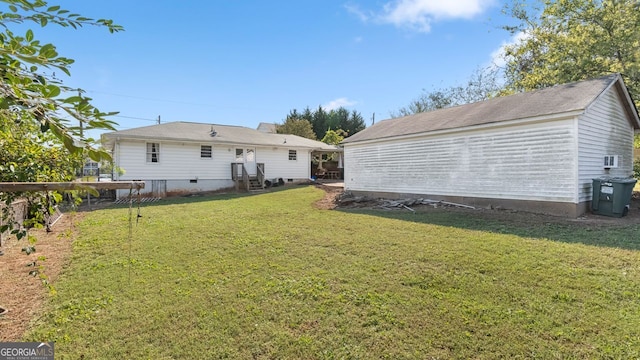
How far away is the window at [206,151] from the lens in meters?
17.4

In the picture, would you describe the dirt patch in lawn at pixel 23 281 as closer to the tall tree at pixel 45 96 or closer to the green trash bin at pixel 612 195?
the tall tree at pixel 45 96

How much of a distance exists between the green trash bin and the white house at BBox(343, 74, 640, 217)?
0.80 feet

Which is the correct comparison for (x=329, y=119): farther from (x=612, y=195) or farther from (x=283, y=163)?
(x=612, y=195)

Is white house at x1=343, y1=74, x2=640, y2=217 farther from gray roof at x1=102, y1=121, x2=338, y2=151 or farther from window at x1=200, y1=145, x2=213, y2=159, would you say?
window at x1=200, y1=145, x2=213, y2=159


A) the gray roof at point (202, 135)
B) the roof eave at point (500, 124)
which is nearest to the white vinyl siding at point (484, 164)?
the roof eave at point (500, 124)

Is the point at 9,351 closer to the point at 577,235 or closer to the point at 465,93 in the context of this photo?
the point at 577,235

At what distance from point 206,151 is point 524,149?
1525 cm

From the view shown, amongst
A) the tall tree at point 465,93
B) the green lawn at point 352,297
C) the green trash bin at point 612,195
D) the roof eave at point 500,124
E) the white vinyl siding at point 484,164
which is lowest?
the green lawn at point 352,297

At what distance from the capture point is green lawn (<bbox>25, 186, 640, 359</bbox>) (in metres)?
2.93

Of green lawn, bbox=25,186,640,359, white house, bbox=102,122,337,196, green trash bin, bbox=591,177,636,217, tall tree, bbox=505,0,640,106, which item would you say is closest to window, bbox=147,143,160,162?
white house, bbox=102,122,337,196

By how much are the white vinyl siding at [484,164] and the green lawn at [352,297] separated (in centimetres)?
249

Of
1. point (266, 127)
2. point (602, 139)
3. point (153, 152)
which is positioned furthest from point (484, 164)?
point (266, 127)

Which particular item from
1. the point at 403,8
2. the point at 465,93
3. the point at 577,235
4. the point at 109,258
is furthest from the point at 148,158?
the point at 465,93

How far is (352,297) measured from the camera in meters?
3.87
